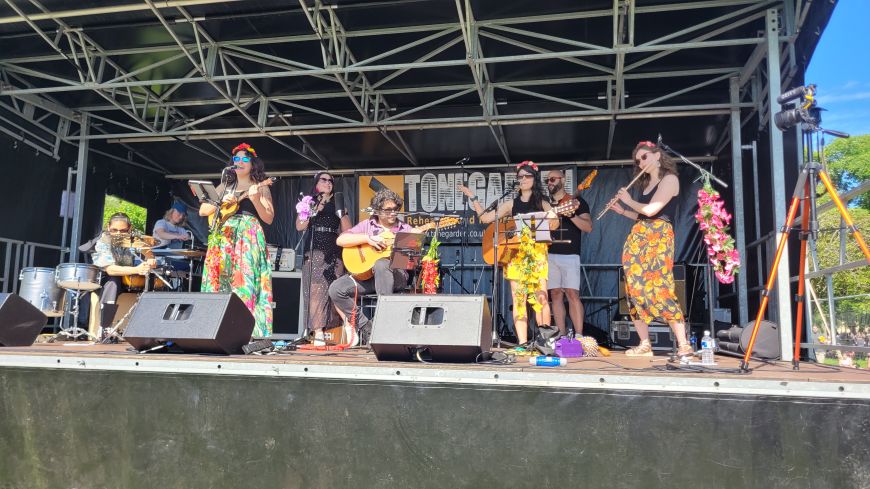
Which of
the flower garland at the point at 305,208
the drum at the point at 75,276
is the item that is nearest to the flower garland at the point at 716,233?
the flower garland at the point at 305,208

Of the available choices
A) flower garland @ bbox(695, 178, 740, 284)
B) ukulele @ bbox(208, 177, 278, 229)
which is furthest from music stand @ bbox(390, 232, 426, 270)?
flower garland @ bbox(695, 178, 740, 284)

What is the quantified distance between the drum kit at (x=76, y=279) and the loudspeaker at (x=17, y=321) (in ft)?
4.76

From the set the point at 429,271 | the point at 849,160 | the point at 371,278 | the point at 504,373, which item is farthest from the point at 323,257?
the point at 849,160

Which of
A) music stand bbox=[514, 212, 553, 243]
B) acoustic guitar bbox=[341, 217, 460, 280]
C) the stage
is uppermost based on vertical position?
music stand bbox=[514, 212, 553, 243]

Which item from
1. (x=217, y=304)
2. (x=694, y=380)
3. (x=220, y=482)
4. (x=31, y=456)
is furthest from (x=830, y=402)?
(x=31, y=456)

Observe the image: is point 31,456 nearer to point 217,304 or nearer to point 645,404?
point 217,304

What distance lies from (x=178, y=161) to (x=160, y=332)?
252 inches

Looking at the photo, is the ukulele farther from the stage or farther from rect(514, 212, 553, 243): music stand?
rect(514, 212, 553, 243): music stand

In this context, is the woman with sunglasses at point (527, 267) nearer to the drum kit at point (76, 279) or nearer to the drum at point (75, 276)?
the drum kit at point (76, 279)

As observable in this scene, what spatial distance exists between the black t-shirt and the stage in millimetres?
3439

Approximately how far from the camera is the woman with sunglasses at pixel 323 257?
584 centimetres

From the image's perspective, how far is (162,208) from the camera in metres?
9.25

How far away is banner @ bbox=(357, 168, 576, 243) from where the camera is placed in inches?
328

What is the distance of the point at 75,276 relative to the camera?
18.9 feet
